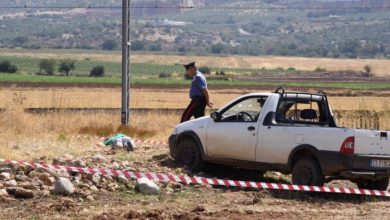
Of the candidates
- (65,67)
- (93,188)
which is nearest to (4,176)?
(93,188)

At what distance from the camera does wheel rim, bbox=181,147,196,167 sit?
18080mm

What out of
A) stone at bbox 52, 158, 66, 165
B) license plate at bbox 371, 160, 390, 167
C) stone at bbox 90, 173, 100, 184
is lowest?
stone at bbox 90, 173, 100, 184

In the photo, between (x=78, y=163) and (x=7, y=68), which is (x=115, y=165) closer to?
(x=78, y=163)

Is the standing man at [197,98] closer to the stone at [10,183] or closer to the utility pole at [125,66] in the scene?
the stone at [10,183]

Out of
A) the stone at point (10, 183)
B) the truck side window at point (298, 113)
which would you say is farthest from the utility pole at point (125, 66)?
the stone at point (10, 183)

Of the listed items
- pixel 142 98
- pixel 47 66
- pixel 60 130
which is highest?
pixel 60 130

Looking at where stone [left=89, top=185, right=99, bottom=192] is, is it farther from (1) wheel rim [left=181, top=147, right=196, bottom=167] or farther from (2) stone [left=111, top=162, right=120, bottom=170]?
(1) wheel rim [left=181, top=147, right=196, bottom=167]

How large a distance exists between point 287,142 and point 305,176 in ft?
2.08

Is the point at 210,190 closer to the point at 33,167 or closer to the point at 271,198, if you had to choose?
the point at 271,198

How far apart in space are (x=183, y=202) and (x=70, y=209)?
1902 millimetres

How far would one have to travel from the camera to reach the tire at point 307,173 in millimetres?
15953

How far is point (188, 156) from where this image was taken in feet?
59.5

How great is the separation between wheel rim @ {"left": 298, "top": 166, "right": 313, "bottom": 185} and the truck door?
3.37 feet

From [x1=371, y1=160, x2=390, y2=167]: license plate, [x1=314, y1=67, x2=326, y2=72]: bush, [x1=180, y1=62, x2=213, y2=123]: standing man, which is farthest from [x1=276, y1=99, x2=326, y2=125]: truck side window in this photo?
[x1=314, y1=67, x2=326, y2=72]: bush
